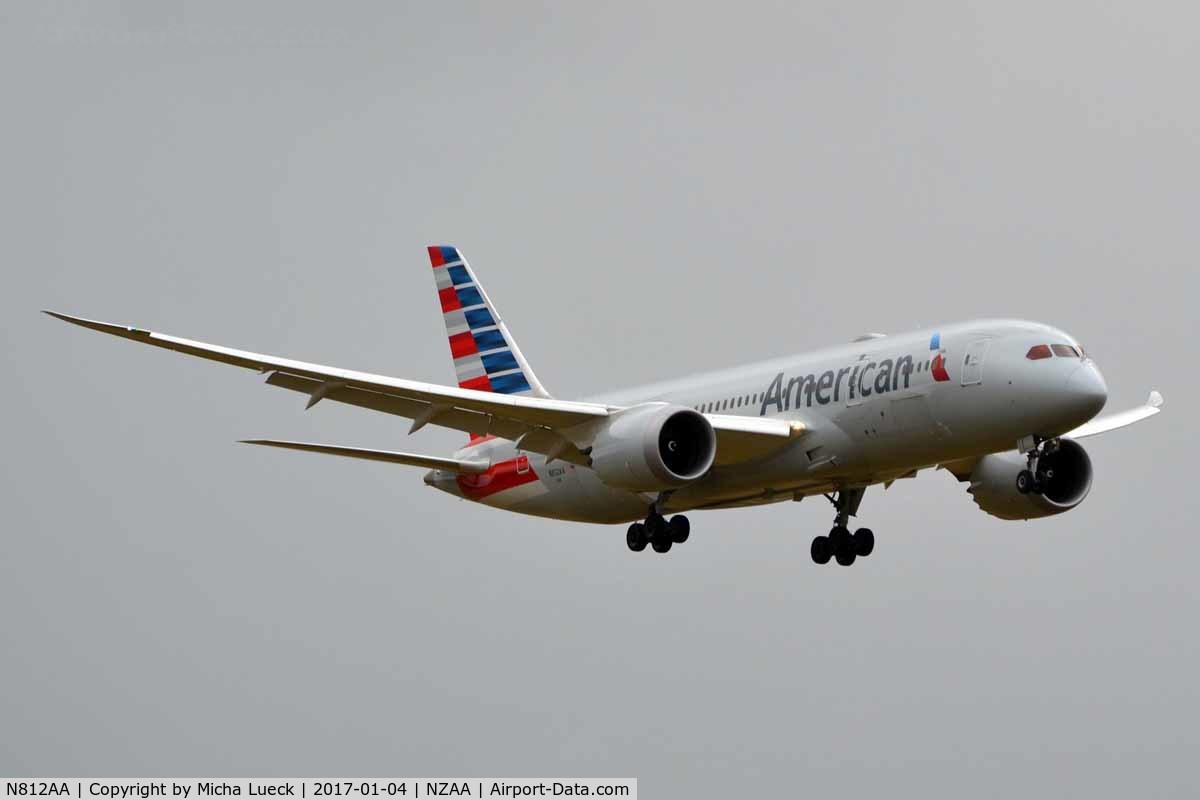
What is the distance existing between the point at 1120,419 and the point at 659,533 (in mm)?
13319

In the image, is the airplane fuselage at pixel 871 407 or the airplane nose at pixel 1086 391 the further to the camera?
the airplane fuselage at pixel 871 407

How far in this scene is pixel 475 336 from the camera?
56.5m

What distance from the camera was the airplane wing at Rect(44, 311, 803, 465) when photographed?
1684 inches

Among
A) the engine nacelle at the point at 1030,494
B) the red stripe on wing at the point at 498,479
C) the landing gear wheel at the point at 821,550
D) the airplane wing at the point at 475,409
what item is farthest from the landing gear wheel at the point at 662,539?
the engine nacelle at the point at 1030,494

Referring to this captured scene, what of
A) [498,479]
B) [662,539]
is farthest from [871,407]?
[498,479]

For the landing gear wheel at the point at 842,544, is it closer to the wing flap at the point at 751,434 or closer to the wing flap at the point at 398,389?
the wing flap at the point at 751,434

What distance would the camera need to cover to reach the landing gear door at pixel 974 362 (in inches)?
1695

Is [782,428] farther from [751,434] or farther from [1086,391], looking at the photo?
[1086,391]

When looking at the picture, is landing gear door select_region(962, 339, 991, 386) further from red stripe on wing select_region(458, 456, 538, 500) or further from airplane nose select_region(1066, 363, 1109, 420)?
red stripe on wing select_region(458, 456, 538, 500)

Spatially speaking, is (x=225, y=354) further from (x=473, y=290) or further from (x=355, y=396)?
(x=473, y=290)

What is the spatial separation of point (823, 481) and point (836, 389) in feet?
8.30

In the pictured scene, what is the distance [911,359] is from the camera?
4416 centimetres

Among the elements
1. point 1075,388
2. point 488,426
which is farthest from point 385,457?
point 1075,388

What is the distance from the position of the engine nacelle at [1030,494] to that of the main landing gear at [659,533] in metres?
7.43
